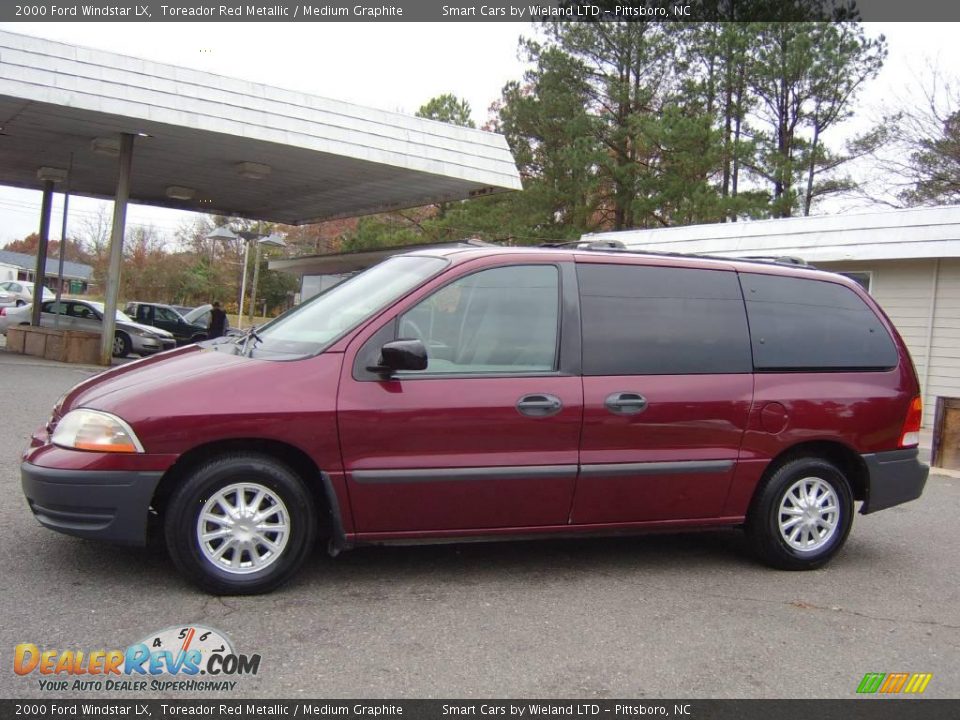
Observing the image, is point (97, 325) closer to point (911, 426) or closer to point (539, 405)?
point (539, 405)

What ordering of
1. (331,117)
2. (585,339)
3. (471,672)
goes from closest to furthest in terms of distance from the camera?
(471,672) < (585,339) < (331,117)

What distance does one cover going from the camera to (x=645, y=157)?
92.5ft

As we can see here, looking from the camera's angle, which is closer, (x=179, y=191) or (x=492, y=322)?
(x=492, y=322)

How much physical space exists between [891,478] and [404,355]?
130 inches

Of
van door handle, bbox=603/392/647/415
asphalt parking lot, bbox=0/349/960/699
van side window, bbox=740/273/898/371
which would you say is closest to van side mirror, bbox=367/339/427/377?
van door handle, bbox=603/392/647/415

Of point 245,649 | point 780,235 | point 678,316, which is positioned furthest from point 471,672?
point 780,235

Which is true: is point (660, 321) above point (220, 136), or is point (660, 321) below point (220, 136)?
below

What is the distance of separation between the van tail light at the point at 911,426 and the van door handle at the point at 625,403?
193 centimetres

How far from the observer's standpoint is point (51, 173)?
19578 millimetres

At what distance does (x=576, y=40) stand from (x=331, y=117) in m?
16.8

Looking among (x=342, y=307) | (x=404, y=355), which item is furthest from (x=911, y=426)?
(x=342, y=307)

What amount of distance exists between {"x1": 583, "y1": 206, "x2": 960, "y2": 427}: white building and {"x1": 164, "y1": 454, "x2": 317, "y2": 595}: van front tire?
392 inches

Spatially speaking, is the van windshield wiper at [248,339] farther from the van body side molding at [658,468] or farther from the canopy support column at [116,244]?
the canopy support column at [116,244]
